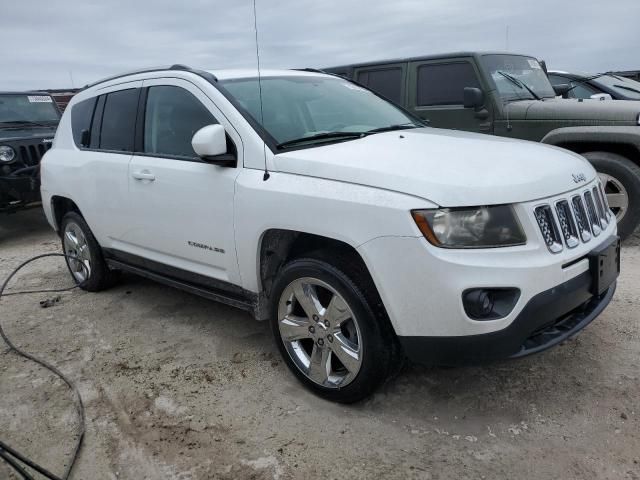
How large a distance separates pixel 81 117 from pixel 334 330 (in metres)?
3.18

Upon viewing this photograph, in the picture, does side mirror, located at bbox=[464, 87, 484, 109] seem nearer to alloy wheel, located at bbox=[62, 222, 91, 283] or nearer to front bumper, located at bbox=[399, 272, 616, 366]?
front bumper, located at bbox=[399, 272, 616, 366]

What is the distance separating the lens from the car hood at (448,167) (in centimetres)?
236

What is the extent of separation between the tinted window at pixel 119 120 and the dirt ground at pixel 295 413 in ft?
4.56

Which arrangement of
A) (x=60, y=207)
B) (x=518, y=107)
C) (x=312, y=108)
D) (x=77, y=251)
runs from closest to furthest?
(x=312, y=108), (x=77, y=251), (x=60, y=207), (x=518, y=107)

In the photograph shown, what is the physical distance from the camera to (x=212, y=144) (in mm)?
2957

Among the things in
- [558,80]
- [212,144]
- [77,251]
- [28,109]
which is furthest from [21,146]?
[558,80]

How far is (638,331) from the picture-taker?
3494 mm

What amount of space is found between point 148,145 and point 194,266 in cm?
93

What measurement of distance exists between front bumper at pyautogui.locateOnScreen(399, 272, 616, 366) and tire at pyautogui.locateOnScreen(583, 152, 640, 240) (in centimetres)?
297

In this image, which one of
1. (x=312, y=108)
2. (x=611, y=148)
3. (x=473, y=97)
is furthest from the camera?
(x=473, y=97)

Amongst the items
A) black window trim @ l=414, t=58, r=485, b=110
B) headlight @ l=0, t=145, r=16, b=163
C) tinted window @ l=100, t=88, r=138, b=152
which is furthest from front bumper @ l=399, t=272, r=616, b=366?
headlight @ l=0, t=145, r=16, b=163

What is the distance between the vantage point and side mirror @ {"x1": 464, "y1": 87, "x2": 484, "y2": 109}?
18.4ft

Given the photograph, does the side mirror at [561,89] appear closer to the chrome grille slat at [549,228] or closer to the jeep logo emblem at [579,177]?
the jeep logo emblem at [579,177]

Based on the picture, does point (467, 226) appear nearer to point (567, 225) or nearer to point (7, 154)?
point (567, 225)
